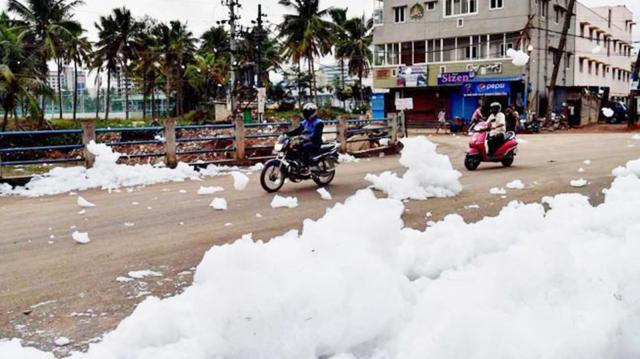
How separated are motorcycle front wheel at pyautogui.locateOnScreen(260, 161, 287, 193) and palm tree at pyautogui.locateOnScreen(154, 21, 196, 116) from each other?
47634mm

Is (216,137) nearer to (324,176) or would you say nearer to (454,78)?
(324,176)

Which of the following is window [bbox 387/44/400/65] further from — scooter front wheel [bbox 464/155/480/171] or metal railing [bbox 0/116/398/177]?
scooter front wheel [bbox 464/155/480/171]

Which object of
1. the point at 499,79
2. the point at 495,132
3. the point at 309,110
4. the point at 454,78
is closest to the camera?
the point at 309,110

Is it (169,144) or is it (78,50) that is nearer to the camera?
(169,144)

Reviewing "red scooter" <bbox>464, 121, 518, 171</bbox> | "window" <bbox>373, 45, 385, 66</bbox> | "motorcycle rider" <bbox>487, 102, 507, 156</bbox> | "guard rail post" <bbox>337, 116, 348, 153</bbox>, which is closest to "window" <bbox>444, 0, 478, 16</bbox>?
"window" <bbox>373, 45, 385, 66</bbox>

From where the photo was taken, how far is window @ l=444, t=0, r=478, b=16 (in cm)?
4253

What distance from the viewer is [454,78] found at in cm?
4300

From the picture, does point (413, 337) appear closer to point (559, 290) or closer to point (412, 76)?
point (559, 290)

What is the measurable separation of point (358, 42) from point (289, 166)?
157 feet

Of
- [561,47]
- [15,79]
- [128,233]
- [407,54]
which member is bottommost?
[128,233]

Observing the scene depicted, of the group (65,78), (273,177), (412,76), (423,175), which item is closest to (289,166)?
(273,177)

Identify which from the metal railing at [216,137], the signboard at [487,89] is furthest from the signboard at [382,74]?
the metal railing at [216,137]

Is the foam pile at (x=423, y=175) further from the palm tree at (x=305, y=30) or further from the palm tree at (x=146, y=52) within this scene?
the palm tree at (x=146, y=52)

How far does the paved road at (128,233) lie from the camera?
458cm
